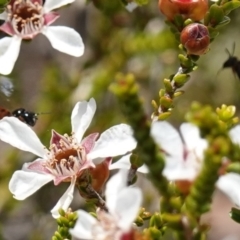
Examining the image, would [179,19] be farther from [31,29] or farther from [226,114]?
[31,29]

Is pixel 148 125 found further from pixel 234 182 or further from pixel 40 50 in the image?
pixel 40 50

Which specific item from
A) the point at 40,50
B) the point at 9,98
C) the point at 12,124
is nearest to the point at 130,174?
the point at 12,124

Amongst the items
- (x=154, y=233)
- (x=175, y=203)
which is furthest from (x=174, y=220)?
(x=154, y=233)

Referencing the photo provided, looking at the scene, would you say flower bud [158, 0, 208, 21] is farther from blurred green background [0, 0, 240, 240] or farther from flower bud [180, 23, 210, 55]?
blurred green background [0, 0, 240, 240]

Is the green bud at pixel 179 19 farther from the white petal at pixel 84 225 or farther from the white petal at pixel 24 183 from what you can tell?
the white petal at pixel 84 225

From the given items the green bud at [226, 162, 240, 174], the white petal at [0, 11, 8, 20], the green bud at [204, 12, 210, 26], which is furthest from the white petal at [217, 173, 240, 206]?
the white petal at [0, 11, 8, 20]

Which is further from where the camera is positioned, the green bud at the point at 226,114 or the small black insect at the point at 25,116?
the small black insect at the point at 25,116

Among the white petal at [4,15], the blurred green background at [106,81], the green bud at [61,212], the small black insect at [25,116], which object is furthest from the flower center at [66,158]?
the blurred green background at [106,81]
